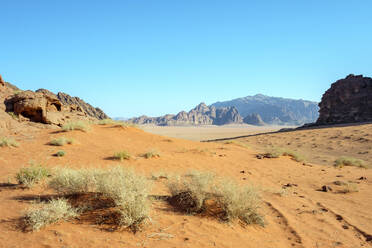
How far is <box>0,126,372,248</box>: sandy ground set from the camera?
3262 millimetres

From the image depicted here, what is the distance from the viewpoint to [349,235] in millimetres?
4215

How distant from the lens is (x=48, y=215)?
344cm

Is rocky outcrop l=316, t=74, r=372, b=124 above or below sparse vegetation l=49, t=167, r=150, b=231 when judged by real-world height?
above

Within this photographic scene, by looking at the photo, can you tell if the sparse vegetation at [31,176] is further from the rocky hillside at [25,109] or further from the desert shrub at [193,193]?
the rocky hillside at [25,109]

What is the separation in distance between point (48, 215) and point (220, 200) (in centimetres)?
281

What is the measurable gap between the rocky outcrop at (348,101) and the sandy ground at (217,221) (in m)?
31.6

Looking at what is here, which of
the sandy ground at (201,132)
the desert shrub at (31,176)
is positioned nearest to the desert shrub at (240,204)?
the desert shrub at (31,176)

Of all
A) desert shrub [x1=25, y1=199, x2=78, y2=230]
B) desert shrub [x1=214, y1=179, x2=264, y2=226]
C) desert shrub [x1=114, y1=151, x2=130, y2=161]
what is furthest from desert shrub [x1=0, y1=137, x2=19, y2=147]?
desert shrub [x1=214, y1=179, x2=264, y2=226]

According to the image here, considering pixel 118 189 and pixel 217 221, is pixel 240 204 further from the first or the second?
pixel 118 189

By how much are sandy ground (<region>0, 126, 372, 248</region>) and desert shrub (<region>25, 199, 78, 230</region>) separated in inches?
4.1

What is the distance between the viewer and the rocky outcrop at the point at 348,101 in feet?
114

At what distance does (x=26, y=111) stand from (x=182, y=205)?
11888 millimetres

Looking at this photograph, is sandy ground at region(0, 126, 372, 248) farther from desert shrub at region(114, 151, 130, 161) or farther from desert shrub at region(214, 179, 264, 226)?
desert shrub at region(114, 151, 130, 161)

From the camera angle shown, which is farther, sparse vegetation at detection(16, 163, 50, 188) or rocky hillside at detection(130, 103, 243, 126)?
rocky hillside at detection(130, 103, 243, 126)
